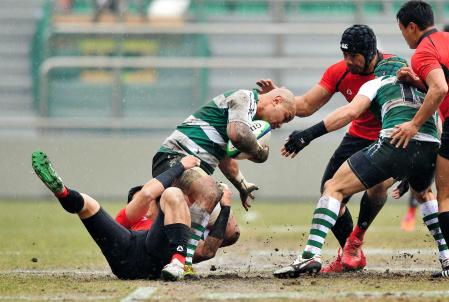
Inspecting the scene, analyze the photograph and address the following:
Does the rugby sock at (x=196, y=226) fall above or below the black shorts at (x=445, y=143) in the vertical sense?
below

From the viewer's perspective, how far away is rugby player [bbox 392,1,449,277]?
334 inches

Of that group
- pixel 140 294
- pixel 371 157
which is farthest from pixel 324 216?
pixel 140 294

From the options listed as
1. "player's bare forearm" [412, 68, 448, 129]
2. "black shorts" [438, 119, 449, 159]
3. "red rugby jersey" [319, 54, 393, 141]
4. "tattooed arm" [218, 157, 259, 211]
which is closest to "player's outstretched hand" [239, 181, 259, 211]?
"tattooed arm" [218, 157, 259, 211]

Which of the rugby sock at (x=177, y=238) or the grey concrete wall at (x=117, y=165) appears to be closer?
the rugby sock at (x=177, y=238)

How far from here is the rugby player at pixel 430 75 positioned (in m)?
8.48

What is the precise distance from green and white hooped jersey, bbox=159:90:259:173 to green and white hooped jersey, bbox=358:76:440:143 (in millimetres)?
1034

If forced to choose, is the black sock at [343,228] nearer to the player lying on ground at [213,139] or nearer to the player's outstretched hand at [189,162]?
the player lying on ground at [213,139]

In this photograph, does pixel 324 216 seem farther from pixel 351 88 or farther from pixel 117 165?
A: pixel 117 165

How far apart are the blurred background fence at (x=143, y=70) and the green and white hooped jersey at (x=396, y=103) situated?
10.4 m

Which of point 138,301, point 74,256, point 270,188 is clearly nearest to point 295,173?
point 270,188

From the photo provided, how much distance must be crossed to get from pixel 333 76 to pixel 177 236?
2.83 meters

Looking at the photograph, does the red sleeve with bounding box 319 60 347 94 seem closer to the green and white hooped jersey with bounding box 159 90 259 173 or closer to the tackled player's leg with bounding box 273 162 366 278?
the green and white hooped jersey with bounding box 159 90 259 173

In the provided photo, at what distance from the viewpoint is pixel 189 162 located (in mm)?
8938

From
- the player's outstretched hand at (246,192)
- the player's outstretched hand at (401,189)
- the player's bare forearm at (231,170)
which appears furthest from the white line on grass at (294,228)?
the player's bare forearm at (231,170)
